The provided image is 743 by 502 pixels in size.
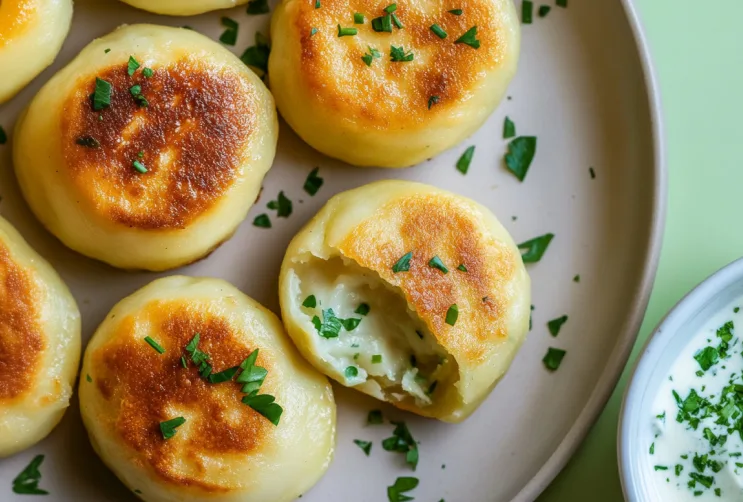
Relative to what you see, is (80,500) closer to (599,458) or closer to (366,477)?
(366,477)

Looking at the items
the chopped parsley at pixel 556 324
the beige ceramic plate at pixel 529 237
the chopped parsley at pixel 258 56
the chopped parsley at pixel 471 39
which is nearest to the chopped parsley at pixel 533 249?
the beige ceramic plate at pixel 529 237

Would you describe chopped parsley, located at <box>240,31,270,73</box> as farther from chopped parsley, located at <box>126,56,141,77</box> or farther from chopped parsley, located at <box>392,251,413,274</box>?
chopped parsley, located at <box>392,251,413,274</box>

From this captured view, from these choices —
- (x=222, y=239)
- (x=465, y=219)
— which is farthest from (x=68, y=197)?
(x=465, y=219)

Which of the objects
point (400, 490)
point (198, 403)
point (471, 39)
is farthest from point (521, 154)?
point (198, 403)

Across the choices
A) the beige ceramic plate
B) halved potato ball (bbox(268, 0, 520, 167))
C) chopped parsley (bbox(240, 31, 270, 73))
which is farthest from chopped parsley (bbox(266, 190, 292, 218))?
chopped parsley (bbox(240, 31, 270, 73))

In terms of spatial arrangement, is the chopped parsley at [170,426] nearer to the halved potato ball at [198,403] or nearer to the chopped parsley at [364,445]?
the halved potato ball at [198,403]

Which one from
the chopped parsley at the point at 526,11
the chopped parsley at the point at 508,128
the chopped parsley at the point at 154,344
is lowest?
the chopped parsley at the point at 154,344
